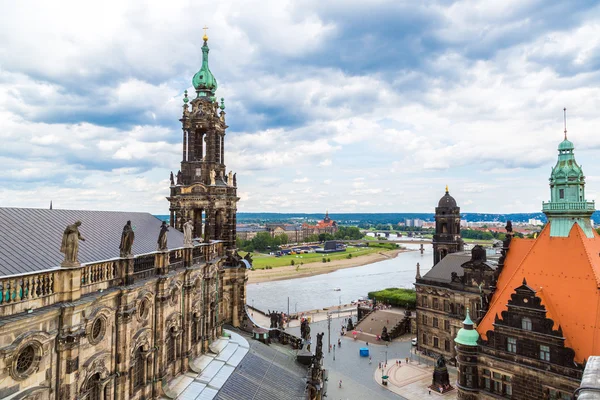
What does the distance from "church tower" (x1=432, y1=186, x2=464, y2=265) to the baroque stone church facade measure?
4381 cm

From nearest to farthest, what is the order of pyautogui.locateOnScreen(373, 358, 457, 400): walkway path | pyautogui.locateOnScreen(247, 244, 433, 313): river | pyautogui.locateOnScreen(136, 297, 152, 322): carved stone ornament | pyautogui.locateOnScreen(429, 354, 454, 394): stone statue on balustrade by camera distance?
pyautogui.locateOnScreen(136, 297, 152, 322): carved stone ornament, pyautogui.locateOnScreen(373, 358, 457, 400): walkway path, pyautogui.locateOnScreen(429, 354, 454, 394): stone statue on balustrade, pyautogui.locateOnScreen(247, 244, 433, 313): river

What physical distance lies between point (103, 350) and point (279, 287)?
103441 millimetres

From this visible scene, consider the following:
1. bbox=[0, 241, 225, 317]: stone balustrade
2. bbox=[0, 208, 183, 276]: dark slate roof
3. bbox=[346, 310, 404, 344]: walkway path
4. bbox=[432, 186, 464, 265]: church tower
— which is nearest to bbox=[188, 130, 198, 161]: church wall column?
bbox=[0, 208, 183, 276]: dark slate roof

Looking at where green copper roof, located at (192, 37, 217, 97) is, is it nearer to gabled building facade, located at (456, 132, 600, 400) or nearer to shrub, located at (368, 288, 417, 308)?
gabled building facade, located at (456, 132, 600, 400)

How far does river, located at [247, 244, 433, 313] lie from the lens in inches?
3728

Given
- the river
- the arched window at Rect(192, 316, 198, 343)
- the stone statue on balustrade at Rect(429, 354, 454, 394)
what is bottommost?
the river

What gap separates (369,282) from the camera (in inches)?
5108

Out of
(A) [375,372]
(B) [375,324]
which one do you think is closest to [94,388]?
(A) [375,372]

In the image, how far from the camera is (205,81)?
39.8 metres

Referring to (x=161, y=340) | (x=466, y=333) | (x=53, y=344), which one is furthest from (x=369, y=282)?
(x=53, y=344)

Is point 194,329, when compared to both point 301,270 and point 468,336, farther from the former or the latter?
point 301,270

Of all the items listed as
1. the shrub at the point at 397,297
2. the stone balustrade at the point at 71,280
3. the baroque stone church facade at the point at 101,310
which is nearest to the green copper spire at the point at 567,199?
the baroque stone church facade at the point at 101,310

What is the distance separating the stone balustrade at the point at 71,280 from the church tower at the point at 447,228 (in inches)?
2150

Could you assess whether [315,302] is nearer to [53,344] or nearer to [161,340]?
[161,340]
